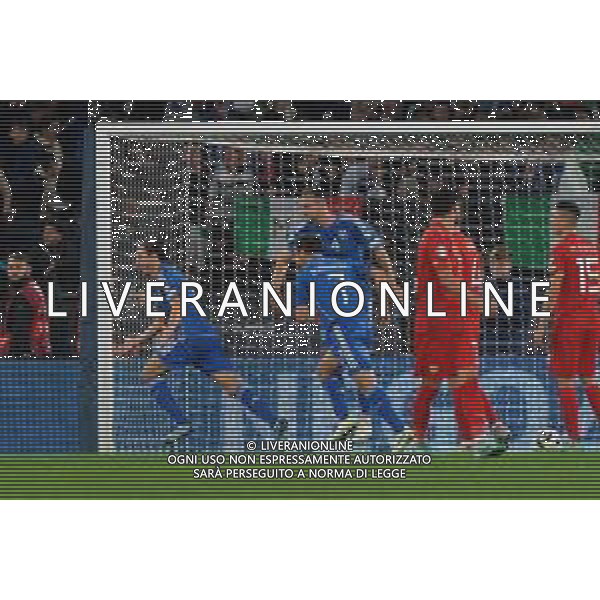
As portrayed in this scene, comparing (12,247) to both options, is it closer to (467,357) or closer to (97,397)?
(97,397)

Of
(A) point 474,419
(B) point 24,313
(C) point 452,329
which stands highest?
(B) point 24,313

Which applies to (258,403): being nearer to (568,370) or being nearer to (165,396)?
(165,396)

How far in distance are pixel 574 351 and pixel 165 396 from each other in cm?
250

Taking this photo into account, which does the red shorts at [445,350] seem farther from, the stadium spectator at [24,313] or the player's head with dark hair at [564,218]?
the stadium spectator at [24,313]

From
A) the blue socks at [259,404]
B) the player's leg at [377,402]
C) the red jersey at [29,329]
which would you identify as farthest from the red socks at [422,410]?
the red jersey at [29,329]

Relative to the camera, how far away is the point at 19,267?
18.6 meters

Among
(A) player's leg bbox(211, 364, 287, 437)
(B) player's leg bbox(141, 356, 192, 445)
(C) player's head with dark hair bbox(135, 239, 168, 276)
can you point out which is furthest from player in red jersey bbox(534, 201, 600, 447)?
(C) player's head with dark hair bbox(135, 239, 168, 276)

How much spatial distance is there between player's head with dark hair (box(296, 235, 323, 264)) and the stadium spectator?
1572mm

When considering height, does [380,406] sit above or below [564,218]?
below

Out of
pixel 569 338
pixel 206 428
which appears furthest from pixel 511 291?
pixel 206 428

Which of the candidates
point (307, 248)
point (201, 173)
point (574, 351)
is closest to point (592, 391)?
point (574, 351)

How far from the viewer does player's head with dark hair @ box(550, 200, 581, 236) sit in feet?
61.2

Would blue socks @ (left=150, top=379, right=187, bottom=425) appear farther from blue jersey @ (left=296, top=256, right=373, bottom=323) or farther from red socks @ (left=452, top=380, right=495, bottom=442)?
red socks @ (left=452, top=380, right=495, bottom=442)

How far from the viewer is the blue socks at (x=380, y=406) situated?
1859cm
